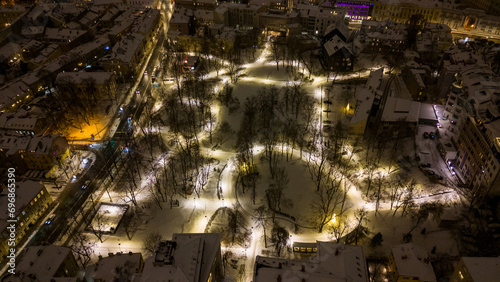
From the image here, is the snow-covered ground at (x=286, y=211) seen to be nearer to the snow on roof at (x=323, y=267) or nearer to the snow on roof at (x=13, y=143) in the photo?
the snow on roof at (x=323, y=267)

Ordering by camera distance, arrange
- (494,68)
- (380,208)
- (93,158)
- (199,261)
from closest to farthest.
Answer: (199,261) < (380,208) < (93,158) < (494,68)

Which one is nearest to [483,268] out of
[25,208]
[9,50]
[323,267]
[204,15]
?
[323,267]

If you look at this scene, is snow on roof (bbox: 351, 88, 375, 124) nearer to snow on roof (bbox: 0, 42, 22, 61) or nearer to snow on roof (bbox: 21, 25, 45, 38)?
snow on roof (bbox: 0, 42, 22, 61)

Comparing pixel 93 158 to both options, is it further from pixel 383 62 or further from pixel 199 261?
pixel 383 62

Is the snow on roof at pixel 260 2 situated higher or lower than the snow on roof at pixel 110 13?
higher

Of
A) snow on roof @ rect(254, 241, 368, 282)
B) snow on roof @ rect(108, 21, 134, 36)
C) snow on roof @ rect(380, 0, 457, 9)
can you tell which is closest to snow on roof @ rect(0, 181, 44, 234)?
snow on roof @ rect(254, 241, 368, 282)

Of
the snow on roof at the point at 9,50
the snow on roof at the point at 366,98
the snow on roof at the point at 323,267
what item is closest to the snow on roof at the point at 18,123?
the snow on roof at the point at 9,50

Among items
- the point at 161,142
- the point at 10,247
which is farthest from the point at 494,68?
the point at 10,247
